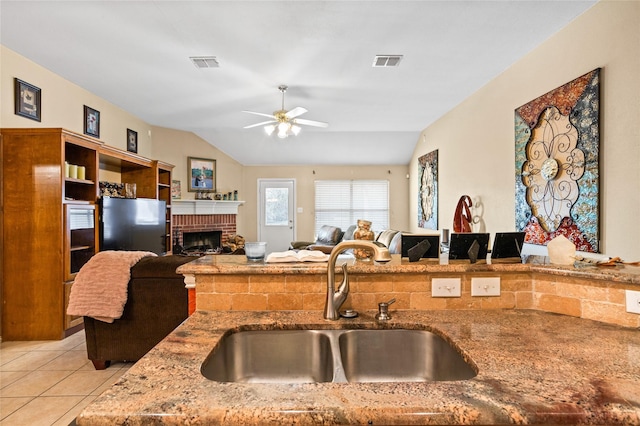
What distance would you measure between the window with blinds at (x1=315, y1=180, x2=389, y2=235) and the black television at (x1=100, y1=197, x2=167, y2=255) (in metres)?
3.62

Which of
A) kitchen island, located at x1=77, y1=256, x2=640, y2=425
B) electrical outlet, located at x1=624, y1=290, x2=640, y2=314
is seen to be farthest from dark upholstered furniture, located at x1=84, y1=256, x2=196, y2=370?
electrical outlet, located at x1=624, y1=290, x2=640, y2=314

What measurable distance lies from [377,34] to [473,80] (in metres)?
1.65

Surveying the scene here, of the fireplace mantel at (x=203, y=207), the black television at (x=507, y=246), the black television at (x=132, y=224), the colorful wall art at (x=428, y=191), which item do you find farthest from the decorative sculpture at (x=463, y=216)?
the fireplace mantel at (x=203, y=207)

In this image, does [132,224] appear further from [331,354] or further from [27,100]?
[331,354]

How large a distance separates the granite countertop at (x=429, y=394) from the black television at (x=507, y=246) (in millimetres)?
417

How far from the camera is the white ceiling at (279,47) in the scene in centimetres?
256

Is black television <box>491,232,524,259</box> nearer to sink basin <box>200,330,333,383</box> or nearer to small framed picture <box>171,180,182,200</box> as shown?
sink basin <box>200,330,333,383</box>

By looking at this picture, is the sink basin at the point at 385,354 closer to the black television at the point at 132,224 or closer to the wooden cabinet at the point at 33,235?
the wooden cabinet at the point at 33,235

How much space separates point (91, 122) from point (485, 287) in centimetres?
503

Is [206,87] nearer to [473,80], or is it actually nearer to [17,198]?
[17,198]

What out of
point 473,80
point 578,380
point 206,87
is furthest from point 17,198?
point 473,80

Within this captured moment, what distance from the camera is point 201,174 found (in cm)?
685

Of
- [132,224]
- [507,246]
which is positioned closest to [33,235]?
[132,224]

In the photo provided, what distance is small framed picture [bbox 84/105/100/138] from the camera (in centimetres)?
434
